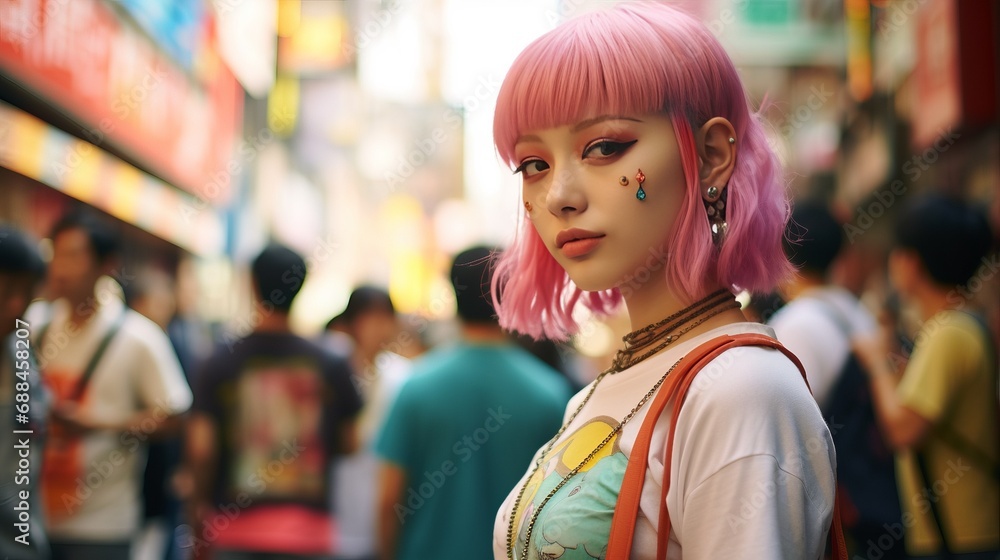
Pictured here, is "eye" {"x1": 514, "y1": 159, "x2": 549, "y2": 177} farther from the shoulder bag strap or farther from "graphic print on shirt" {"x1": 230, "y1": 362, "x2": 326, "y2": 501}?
the shoulder bag strap

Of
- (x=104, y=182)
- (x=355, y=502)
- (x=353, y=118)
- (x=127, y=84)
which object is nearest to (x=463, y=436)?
(x=355, y=502)

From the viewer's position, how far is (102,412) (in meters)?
3.51

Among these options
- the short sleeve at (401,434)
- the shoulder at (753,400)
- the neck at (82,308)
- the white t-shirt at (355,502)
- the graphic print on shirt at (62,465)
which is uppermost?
the shoulder at (753,400)

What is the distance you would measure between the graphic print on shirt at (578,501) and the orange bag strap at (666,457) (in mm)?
38

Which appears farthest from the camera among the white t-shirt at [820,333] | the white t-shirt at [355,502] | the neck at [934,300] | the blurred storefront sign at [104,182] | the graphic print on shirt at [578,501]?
the blurred storefront sign at [104,182]

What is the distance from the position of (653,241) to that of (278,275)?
8.42 feet

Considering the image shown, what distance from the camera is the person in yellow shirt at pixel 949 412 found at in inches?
115

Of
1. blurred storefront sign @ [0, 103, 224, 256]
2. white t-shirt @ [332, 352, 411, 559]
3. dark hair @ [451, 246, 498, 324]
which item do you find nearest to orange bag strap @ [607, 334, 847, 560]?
dark hair @ [451, 246, 498, 324]

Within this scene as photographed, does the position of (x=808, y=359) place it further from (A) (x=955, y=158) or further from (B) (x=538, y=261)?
(A) (x=955, y=158)

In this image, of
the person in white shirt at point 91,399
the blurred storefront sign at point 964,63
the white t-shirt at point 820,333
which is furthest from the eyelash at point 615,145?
the blurred storefront sign at point 964,63

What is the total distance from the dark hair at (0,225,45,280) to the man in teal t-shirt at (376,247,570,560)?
120cm

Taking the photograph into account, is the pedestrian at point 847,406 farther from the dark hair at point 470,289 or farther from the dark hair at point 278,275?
the dark hair at point 278,275

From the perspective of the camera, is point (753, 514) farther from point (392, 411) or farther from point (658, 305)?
point (392, 411)

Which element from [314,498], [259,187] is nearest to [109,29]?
[314,498]
